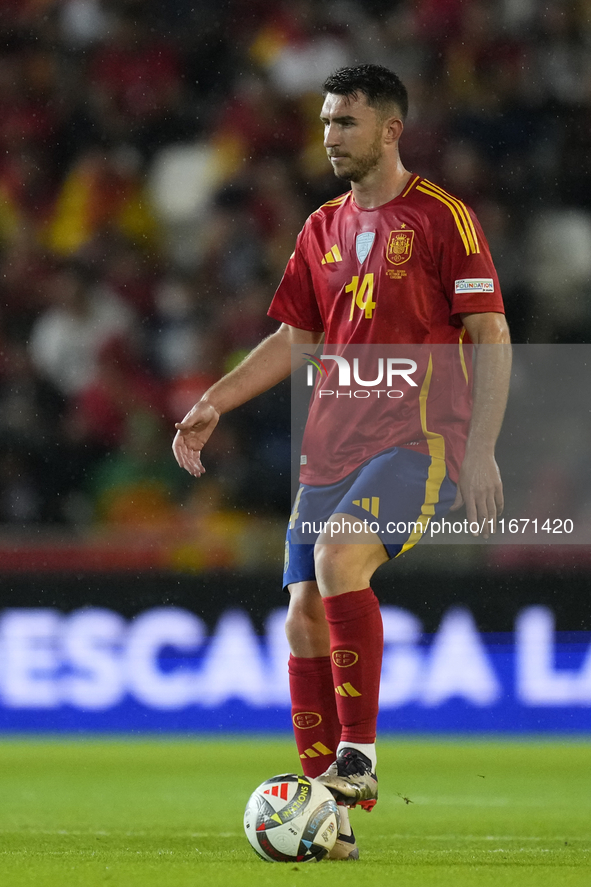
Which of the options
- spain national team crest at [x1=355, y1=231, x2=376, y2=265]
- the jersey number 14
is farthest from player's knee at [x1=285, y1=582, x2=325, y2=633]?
spain national team crest at [x1=355, y1=231, x2=376, y2=265]

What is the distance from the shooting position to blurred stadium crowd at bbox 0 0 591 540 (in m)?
6.62

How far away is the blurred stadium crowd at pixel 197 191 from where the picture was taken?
6617 millimetres

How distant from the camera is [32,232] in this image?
7371 mm

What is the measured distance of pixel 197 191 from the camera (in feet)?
24.1

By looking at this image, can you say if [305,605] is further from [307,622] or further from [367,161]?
[367,161]

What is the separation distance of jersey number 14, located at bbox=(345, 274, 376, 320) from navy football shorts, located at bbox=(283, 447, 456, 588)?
37 centimetres

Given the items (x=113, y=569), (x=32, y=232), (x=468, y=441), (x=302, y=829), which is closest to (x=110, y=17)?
(x=32, y=232)

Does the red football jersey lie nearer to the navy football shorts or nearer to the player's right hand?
the navy football shorts

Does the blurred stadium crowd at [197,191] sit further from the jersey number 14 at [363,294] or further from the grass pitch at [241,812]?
the jersey number 14 at [363,294]

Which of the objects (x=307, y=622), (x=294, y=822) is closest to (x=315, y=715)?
(x=307, y=622)

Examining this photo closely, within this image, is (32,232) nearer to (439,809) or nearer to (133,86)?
(133,86)

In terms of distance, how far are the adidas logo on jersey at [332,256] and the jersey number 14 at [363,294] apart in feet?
0.31

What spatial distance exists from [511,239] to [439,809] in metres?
3.58

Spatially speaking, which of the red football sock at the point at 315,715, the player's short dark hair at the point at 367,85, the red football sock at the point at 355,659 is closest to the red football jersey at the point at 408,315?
the player's short dark hair at the point at 367,85
